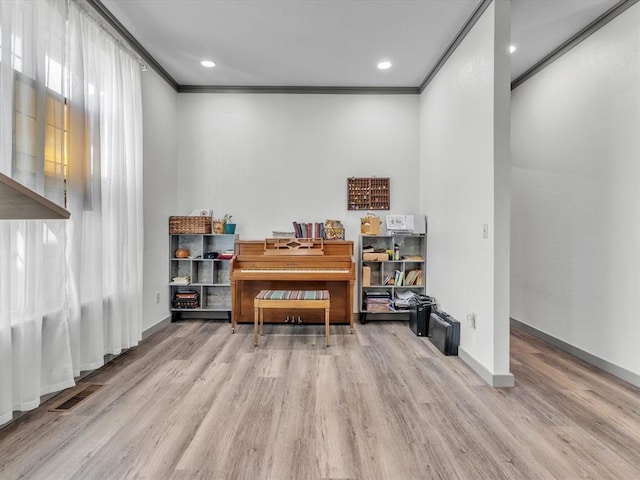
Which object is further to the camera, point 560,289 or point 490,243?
point 560,289

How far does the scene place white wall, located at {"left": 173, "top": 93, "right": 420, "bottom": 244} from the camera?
412 cm

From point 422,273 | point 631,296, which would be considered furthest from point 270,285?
point 631,296

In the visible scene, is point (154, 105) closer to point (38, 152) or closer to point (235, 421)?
point (38, 152)

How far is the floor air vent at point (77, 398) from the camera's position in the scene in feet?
6.58

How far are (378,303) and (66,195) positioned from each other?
321 centimetres

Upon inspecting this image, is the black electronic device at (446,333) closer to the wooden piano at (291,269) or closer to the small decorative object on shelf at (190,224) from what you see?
the wooden piano at (291,269)

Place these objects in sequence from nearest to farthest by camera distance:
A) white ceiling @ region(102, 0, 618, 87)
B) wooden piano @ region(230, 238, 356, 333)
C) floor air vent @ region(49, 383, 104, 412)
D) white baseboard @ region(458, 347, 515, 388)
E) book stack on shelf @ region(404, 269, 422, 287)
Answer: floor air vent @ region(49, 383, 104, 412), white baseboard @ region(458, 347, 515, 388), white ceiling @ region(102, 0, 618, 87), wooden piano @ region(230, 238, 356, 333), book stack on shelf @ region(404, 269, 422, 287)

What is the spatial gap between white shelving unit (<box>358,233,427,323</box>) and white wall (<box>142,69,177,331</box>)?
2396mm

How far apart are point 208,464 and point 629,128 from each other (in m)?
3.64

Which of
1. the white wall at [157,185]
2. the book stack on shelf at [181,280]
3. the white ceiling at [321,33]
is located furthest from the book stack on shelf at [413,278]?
the white wall at [157,185]

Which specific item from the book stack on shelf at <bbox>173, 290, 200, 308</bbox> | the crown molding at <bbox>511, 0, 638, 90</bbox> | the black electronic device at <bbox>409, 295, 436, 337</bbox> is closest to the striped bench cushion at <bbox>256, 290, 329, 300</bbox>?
the black electronic device at <bbox>409, 295, 436, 337</bbox>

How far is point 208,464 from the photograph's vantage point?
60.0 inches

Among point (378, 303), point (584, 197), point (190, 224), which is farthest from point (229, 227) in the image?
point (584, 197)

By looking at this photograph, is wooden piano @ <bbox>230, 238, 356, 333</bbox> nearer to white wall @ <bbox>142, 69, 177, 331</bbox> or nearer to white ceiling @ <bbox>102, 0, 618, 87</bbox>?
white wall @ <bbox>142, 69, 177, 331</bbox>
